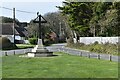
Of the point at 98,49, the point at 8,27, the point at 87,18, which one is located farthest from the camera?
the point at 8,27

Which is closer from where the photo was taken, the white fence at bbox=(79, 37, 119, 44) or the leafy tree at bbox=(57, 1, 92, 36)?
the white fence at bbox=(79, 37, 119, 44)

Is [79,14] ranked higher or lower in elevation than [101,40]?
higher

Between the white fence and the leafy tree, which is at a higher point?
the leafy tree

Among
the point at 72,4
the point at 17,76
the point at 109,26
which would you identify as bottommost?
the point at 17,76

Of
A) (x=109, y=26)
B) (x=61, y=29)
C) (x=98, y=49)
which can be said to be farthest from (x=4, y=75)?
(x=61, y=29)

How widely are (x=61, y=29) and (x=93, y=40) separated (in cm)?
6770

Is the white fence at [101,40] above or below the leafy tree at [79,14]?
below

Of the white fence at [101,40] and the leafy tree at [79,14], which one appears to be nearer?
the white fence at [101,40]

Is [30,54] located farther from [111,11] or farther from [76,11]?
[76,11]

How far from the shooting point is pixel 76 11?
6106cm

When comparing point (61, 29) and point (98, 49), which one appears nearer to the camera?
point (98, 49)

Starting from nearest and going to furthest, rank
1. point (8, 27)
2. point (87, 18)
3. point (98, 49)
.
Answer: point (98, 49) → point (87, 18) → point (8, 27)

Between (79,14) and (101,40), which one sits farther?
(79,14)

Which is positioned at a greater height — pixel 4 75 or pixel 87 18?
pixel 87 18
